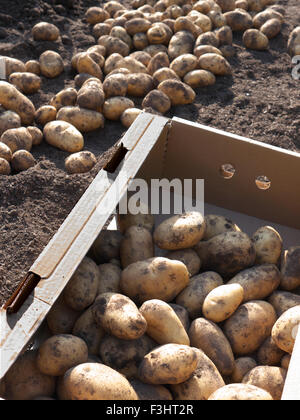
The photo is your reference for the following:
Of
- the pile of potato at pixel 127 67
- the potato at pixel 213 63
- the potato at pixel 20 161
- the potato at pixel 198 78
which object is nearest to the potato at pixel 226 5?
the pile of potato at pixel 127 67

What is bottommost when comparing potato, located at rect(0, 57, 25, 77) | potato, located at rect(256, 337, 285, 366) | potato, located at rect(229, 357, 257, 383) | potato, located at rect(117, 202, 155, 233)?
potato, located at rect(229, 357, 257, 383)

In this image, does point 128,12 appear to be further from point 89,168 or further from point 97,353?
point 97,353

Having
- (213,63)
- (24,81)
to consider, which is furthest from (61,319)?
(213,63)

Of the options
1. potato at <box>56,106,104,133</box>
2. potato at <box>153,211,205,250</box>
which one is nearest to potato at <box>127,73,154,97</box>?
potato at <box>56,106,104,133</box>

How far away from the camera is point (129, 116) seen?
7.63 ft

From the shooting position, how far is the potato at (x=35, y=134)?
7.15ft

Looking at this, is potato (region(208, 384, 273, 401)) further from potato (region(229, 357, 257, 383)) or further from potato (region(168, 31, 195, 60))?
potato (region(168, 31, 195, 60))

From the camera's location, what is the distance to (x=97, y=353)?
3.89ft

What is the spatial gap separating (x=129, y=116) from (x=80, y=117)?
22 cm

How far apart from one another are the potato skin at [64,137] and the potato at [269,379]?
1.34m

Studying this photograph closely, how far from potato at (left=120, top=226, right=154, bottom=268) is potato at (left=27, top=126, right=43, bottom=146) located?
938 mm

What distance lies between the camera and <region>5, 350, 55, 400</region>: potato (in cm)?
105

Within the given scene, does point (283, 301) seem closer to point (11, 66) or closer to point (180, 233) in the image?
point (180, 233)
